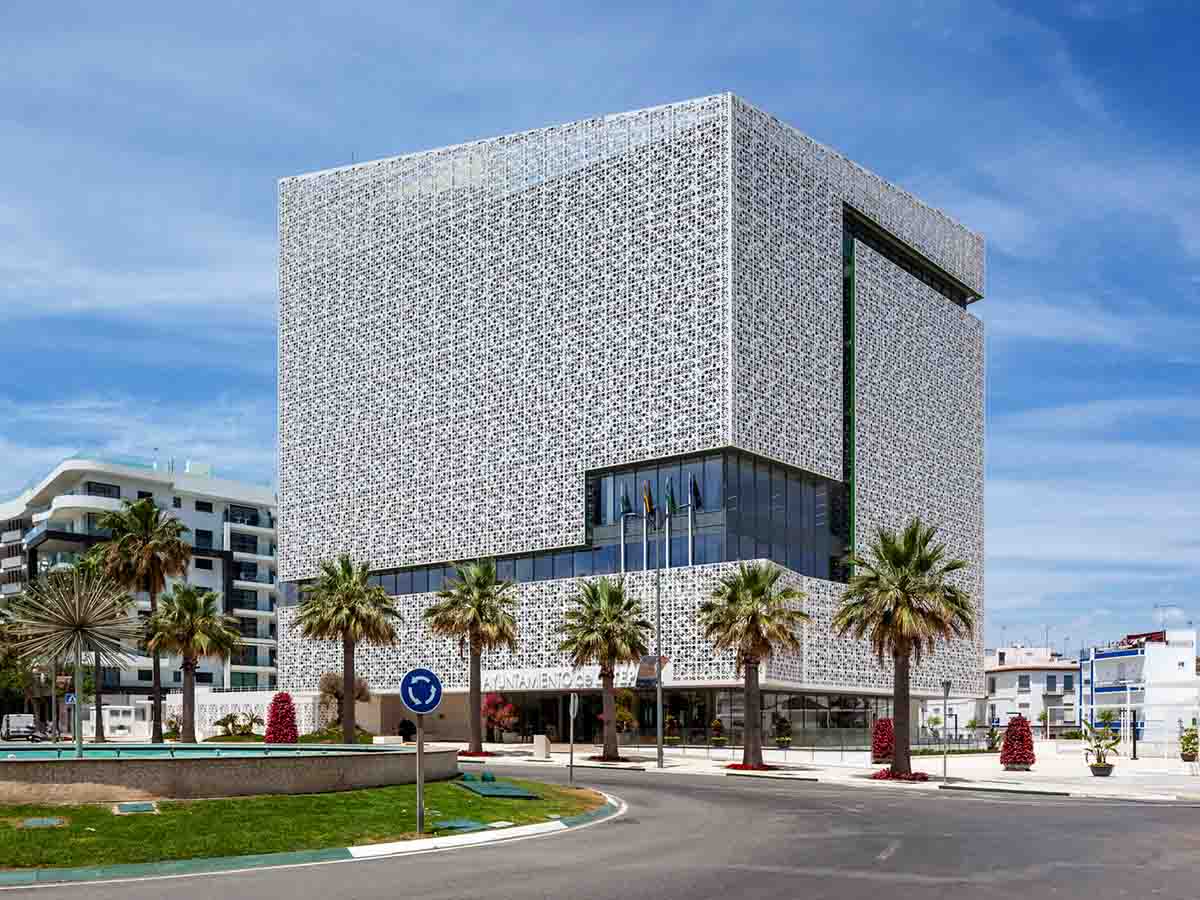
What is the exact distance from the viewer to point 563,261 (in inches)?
3691

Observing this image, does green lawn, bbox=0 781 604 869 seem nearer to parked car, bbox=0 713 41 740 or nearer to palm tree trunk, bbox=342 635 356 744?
palm tree trunk, bbox=342 635 356 744

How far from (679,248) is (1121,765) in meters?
39.7

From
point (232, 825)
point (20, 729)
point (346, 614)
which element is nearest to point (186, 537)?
point (20, 729)

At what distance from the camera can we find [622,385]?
89.8 m

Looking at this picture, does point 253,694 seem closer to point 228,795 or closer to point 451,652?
point 451,652

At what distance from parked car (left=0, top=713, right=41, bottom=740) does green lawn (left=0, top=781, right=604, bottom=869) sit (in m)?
80.6

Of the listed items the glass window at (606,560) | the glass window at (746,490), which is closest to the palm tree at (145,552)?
the glass window at (606,560)

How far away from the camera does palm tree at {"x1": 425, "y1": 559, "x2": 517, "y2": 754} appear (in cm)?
7712

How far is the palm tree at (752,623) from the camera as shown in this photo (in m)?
60.9

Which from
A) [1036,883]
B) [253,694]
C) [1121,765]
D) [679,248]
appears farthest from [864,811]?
[253,694]

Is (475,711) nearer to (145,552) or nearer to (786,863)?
(145,552)

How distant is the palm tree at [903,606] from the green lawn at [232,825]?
24280mm

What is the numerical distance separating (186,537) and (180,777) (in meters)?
120

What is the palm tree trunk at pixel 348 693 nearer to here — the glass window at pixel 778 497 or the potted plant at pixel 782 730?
the potted plant at pixel 782 730
